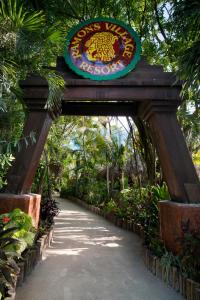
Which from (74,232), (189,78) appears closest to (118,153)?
(74,232)

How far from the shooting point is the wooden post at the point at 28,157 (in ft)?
14.1

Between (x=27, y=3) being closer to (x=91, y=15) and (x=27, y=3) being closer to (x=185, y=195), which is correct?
(x=91, y=15)

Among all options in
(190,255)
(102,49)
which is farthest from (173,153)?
(102,49)

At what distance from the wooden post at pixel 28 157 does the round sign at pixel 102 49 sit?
1.01 meters

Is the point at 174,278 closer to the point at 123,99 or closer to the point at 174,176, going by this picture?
the point at 174,176

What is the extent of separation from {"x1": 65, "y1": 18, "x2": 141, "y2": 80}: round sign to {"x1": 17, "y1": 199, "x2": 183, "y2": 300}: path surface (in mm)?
3007

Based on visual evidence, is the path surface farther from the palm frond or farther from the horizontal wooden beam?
the palm frond

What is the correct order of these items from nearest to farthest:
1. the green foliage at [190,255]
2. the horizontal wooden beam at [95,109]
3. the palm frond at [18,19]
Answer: the palm frond at [18,19] → the green foliage at [190,255] → the horizontal wooden beam at [95,109]

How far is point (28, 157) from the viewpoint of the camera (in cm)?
435

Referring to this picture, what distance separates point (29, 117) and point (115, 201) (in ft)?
21.6

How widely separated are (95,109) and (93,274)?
2.95 metres

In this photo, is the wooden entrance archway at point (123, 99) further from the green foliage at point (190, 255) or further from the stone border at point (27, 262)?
the stone border at point (27, 262)

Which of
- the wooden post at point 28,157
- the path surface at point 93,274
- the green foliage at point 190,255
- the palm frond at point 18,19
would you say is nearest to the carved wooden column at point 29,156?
the wooden post at point 28,157

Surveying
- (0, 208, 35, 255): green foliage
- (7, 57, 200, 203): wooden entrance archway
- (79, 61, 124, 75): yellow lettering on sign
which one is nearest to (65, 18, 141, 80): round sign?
(79, 61, 124, 75): yellow lettering on sign
